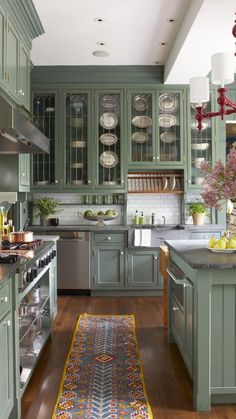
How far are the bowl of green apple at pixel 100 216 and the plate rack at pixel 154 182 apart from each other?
41cm

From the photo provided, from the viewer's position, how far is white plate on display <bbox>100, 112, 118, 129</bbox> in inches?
228

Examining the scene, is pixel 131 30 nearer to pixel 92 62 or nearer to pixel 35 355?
pixel 92 62

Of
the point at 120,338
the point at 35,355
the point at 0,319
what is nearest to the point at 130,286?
the point at 120,338

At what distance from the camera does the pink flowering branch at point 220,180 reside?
2705 mm

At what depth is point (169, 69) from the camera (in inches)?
207

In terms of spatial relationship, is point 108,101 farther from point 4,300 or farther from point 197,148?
point 4,300

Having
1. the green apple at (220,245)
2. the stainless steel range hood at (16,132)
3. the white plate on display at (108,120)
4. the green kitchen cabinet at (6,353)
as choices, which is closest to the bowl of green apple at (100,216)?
the white plate on display at (108,120)

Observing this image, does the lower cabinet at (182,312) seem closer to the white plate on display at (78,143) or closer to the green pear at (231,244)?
the green pear at (231,244)

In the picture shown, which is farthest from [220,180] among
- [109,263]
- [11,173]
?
[109,263]

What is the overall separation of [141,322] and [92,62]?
3488 millimetres

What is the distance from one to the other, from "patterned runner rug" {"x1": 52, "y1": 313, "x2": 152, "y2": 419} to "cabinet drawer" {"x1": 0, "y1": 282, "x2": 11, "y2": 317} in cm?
79

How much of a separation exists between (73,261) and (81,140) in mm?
1712

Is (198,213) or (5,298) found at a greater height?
(198,213)

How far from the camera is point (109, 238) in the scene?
5.49 m
